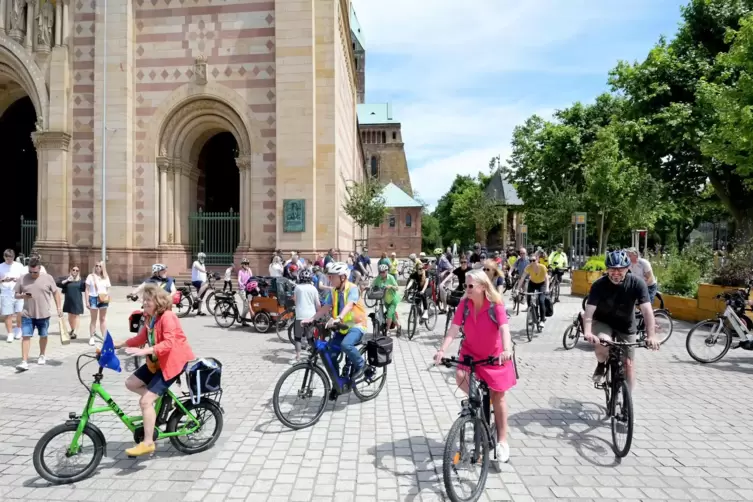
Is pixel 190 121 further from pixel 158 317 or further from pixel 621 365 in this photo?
pixel 621 365

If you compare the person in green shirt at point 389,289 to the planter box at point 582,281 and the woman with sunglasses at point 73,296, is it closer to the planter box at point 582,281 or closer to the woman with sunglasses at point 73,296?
the woman with sunglasses at point 73,296

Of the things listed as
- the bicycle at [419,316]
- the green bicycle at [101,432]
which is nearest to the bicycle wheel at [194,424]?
the green bicycle at [101,432]

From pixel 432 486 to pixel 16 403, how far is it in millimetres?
5243

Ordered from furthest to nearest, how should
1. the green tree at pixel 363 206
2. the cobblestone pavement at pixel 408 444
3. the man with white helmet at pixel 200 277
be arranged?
the green tree at pixel 363 206, the man with white helmet at pixel 200 277, the cobblestone pavement at pixel 408 444

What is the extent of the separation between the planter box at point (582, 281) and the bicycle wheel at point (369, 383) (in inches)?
572

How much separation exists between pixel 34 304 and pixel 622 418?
27.4 ft

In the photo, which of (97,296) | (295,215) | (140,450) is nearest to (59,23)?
(295,215)

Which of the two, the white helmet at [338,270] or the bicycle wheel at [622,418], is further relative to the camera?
the white helmet at [338,270]

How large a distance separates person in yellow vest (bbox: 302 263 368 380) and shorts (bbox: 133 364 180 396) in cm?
179

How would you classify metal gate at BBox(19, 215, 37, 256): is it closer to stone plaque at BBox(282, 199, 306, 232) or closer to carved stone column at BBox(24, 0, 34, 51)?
carved stone column at BBox(24, 0, 34, 51)

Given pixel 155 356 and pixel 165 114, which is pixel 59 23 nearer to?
pixel 165 114

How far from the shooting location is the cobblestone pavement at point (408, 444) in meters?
3.94

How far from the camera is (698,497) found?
3.84 meters

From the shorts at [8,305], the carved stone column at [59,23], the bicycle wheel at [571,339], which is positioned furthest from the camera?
the carved stone column at [59,23]
